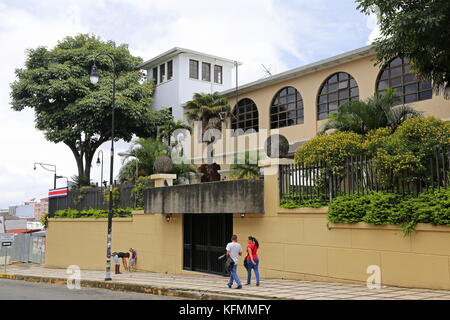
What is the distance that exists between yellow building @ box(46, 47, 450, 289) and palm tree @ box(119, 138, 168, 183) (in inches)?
111

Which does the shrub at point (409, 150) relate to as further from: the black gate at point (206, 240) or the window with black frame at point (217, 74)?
the window with black frame at point (217, 74)

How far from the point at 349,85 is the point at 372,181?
33.4 ft

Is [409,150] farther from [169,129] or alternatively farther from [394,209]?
[169,129]

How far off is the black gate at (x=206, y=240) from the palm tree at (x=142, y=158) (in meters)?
5.96

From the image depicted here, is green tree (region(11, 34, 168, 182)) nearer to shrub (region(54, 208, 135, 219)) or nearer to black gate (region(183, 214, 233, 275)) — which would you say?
shrub (region(54, 208, 135, 219))

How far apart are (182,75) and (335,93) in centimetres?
1144

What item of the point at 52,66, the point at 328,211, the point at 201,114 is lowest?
the point at 328,211

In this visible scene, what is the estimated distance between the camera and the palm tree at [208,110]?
2491 cm

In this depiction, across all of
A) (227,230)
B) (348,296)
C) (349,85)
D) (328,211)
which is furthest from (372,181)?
(349,85)

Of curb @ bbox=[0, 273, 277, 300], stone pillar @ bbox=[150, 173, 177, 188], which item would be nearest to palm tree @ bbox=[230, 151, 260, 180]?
stone pillar @ bbox=[150, 173, 177, 188]

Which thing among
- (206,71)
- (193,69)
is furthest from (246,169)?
(206,71)

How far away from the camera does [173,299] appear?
448 inches

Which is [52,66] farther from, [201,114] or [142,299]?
[142,299]

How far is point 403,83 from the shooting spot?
18.9 metres
